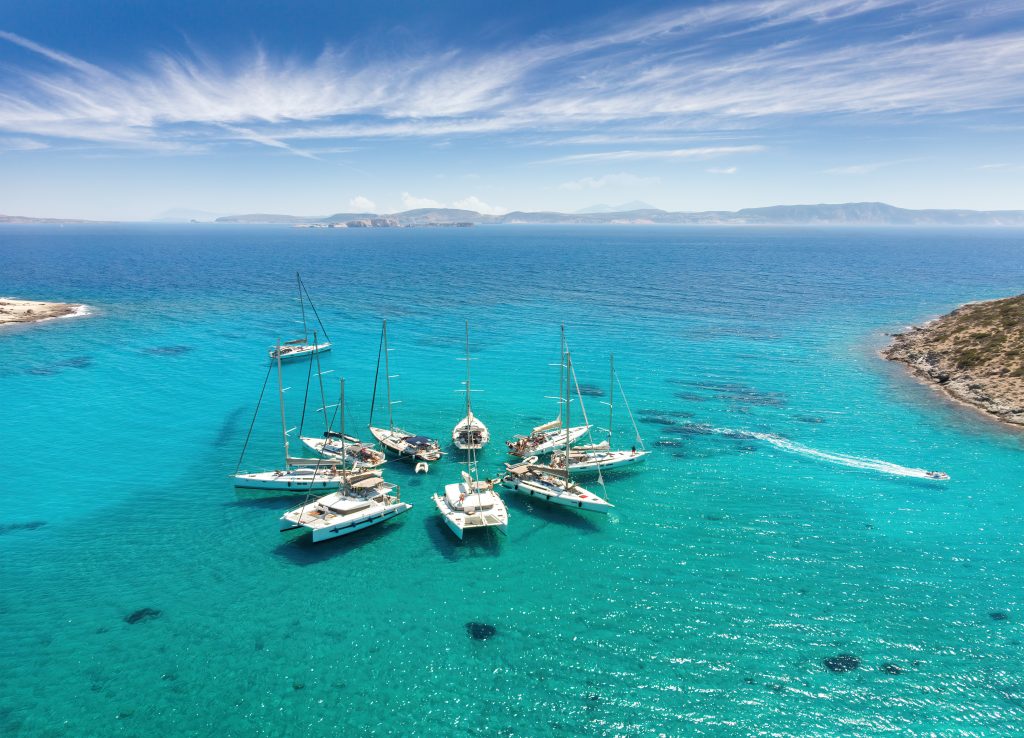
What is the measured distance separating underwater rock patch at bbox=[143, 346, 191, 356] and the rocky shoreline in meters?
41.2

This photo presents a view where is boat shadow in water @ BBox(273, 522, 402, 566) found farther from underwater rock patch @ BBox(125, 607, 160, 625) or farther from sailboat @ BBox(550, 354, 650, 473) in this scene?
sailboat @ BBox(550, 354, 650, 473)

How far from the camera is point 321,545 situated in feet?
138

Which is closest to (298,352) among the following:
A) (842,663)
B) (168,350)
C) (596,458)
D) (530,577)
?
(168,350)

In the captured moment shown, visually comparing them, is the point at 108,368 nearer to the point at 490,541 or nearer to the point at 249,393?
the point at 249,393

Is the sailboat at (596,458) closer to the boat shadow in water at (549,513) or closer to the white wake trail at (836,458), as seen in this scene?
the boat shadow in water at (549,513)

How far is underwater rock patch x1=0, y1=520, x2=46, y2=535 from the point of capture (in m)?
42.7

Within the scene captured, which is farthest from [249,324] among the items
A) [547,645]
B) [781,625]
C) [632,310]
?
[781,625]

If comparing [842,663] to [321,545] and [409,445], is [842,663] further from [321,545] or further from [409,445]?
[409,445]

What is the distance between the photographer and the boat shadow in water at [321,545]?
40531mm

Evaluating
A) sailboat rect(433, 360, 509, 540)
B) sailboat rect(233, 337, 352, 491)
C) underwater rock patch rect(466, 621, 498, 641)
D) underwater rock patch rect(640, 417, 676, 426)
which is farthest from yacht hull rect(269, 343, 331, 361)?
underwater rock patch rect(466, 621, 498, 641)

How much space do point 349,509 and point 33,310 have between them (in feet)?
384

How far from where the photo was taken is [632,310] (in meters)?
126

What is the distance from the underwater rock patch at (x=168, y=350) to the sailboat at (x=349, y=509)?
58.1 metres

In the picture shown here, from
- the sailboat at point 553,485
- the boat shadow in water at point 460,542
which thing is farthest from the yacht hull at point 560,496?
the boat shadow in water at point 460,542
